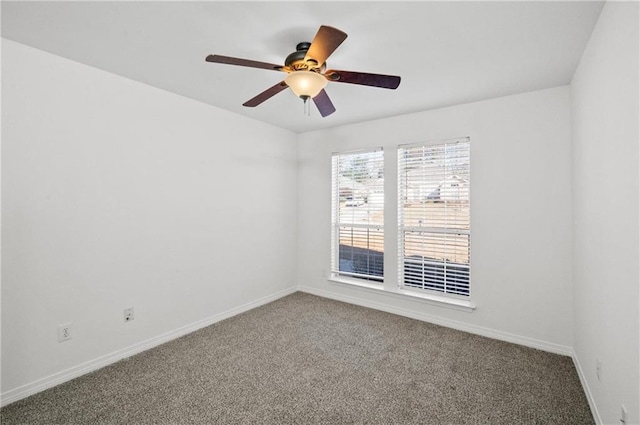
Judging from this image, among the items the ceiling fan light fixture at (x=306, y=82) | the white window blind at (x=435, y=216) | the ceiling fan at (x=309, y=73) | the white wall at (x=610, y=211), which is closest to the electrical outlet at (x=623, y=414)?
the white wall at (x=610, y=211)

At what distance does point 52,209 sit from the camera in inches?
85.5

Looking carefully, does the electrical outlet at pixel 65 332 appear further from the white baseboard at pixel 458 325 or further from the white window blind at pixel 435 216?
the white window blind at pixel 435 216

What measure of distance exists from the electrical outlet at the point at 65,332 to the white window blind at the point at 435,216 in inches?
125

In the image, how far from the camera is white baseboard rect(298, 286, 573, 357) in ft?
8.86

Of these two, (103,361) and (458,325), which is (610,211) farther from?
(103,361)

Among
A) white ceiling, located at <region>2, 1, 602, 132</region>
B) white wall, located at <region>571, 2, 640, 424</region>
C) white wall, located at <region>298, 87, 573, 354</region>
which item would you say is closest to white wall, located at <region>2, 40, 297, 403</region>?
white ceiling, located at <region>2, 1, 602, 132</region>

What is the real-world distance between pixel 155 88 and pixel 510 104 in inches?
132

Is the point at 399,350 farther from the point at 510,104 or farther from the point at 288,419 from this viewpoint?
the point at 510,104

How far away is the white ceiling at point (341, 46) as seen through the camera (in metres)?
1.65

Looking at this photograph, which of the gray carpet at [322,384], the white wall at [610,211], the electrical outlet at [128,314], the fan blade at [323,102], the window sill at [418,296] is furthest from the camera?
the window sill at [418,296]

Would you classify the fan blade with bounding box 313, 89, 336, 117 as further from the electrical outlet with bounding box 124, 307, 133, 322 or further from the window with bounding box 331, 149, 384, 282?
the electrical outlet with bounding box 124, 307, 133, 322

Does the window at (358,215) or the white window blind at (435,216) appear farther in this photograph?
the window at (358,215)

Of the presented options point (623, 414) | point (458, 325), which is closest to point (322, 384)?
point (623, 414)

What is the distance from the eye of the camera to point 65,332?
225 centimetres
